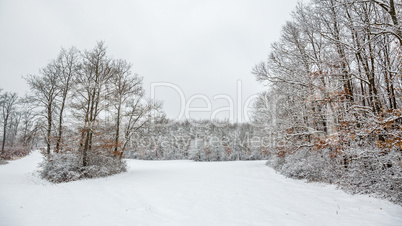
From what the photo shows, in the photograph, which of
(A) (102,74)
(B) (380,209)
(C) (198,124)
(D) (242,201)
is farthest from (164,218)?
(C) (198,124)

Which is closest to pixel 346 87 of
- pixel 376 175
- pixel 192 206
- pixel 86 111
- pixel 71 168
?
pixel 376 175

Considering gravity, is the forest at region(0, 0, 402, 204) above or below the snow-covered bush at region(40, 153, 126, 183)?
above

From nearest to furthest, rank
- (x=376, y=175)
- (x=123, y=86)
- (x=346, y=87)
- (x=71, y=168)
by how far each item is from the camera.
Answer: (x=376, y=175), (x=346, y=87), (x=71, y=168), (x=123, y=86)

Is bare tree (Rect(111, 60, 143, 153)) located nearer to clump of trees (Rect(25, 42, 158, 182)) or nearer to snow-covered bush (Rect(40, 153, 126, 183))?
clump of trees (Rect(25, 42, 158, 182))

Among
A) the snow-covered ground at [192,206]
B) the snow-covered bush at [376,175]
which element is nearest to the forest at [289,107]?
the snow-covered bush at [376,175]

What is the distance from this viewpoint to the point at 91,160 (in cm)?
1226

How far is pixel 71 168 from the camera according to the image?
11.5 metres

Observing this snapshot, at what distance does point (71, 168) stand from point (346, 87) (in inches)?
577

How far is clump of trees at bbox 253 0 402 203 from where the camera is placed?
5.60 metres

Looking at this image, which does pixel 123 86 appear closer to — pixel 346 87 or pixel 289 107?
pixel 289 107

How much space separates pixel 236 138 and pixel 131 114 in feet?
102

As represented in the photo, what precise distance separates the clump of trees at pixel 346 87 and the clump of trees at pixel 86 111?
1017 cm

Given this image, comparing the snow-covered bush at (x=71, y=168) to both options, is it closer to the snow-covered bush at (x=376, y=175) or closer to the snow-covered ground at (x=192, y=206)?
the snow-covered ground at (x=192, y=206)

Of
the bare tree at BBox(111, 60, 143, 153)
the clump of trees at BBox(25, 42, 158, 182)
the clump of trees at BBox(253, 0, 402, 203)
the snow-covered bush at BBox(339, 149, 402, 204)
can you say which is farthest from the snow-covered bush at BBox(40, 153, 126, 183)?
the snow-covered bush at BBox(339, 149, 402, 204)
